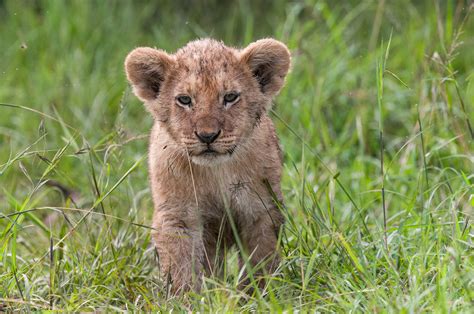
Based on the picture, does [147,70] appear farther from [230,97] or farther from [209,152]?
[209,152]

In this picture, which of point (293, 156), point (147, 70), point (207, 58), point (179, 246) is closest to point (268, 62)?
point (207, 58)

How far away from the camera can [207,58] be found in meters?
5.48

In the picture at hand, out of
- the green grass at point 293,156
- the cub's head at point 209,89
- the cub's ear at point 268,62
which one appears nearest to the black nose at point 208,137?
the cub's head at point 209,89

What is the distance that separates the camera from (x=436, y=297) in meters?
4.54

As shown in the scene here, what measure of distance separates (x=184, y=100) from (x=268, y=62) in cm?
60

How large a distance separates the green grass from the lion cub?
172 mm

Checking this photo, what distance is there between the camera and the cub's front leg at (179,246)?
5.47 metres

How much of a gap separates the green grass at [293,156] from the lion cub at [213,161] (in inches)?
6.8

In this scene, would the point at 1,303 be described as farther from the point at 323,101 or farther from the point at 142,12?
the point at 142,12

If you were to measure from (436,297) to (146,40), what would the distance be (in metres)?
5.72

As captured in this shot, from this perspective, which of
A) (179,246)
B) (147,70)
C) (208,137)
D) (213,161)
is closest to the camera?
(208,137)

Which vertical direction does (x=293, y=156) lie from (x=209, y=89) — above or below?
below

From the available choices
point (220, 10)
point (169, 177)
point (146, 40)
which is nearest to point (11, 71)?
point (146, 40)

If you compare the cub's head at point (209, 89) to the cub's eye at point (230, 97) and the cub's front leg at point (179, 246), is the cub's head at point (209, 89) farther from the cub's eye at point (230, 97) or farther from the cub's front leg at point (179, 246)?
the cub's front leg at point (179, 246)
